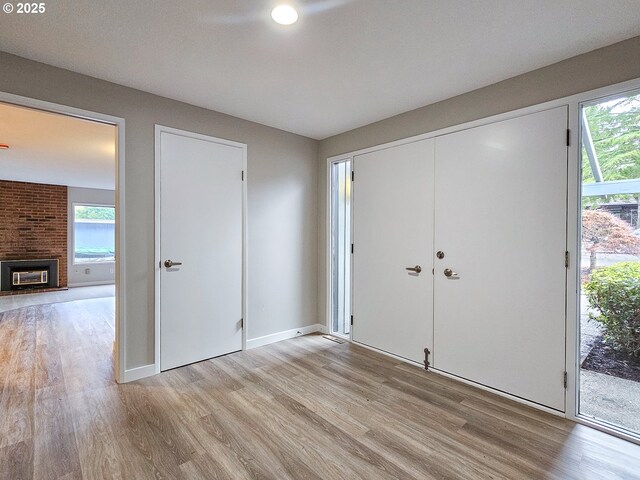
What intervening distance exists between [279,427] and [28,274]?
25.8 ft

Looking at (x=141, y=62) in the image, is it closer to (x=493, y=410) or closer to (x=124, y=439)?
(x=124, y=439)

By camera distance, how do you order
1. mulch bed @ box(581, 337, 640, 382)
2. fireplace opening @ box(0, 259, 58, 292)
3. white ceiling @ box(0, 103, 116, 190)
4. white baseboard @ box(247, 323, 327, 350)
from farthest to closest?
1. fireplace opening @ box(0, 259, 58, 292)
2. white baseboard @ box(247, 323, 327, 350)
3. white ceiling @ box(0, 103, 116, 190)
4. mulch bed @ box(581, 337, 640, 382)

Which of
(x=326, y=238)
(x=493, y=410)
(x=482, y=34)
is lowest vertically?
(x=493, y=410)

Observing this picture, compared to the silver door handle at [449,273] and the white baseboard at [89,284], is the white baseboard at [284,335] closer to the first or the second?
the silver door handle at [449,273]

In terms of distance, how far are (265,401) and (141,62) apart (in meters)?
2.64

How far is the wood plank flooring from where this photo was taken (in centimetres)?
168

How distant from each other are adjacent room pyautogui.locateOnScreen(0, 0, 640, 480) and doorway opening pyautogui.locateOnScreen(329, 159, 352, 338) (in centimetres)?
16

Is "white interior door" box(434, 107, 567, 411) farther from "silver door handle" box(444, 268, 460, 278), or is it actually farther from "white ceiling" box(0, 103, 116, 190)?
"white ceiling" box(0, 103, 116, 190)

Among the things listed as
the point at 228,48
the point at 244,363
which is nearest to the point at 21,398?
the point at 244,363

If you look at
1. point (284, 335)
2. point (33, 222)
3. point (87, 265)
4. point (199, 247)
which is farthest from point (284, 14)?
point (87, 265)

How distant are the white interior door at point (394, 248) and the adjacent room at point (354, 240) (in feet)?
0.08

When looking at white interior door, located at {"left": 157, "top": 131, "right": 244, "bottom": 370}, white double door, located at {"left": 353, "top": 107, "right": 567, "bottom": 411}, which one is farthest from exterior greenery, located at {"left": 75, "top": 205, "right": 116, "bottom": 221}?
white double door, located at {"left": 353, "top": 107, "right": 567, "bottom": 411}

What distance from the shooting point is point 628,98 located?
6.56 ft

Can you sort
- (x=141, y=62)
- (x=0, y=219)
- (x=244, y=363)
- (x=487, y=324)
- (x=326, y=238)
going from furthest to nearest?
1. (x=0, y=219)
2. (x=326, y=238)
3. (x=244, y=363)
4. (x=487, y=324)
5. (x=141, y=62)
